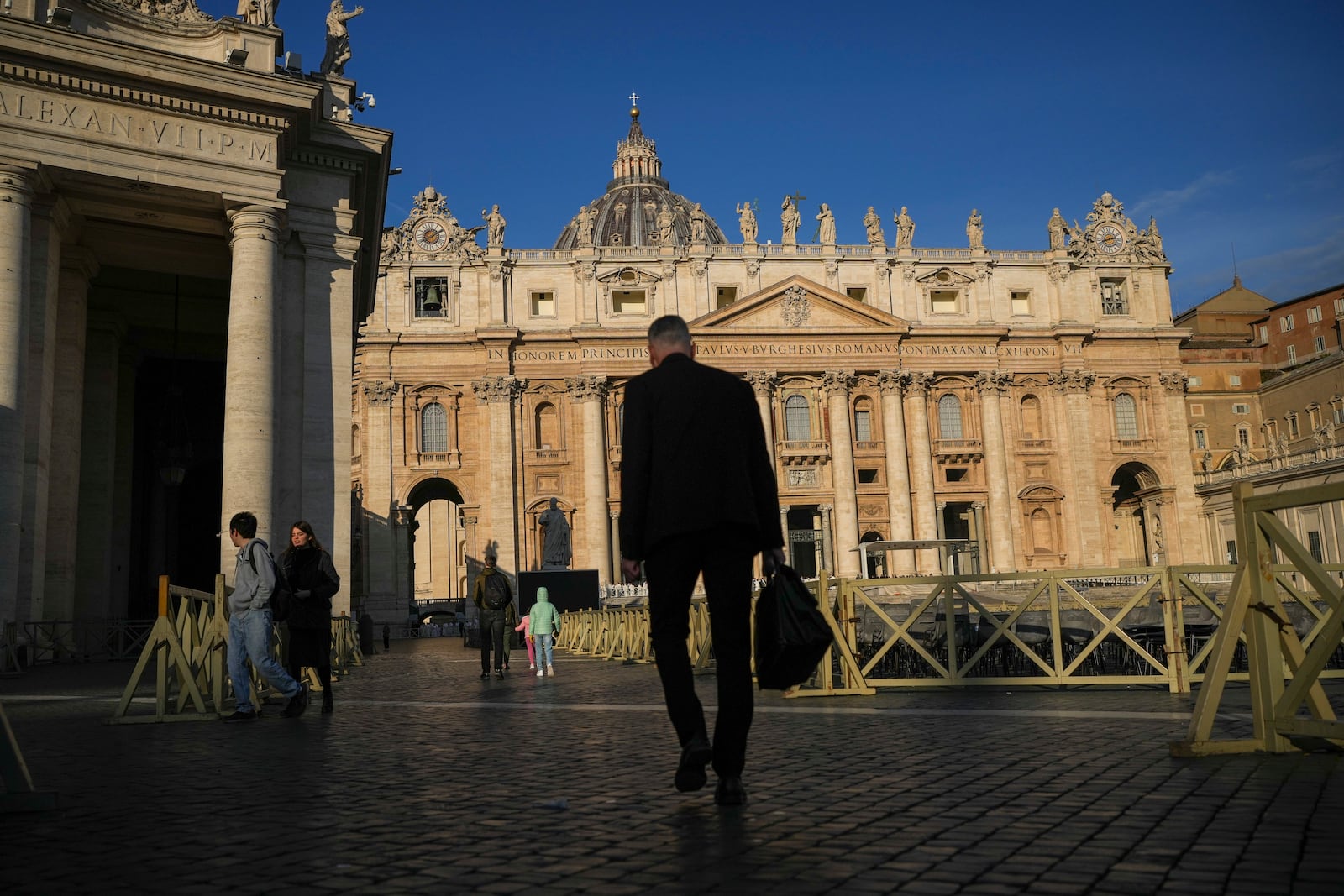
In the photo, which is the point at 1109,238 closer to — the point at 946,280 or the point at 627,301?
the point at 946,280

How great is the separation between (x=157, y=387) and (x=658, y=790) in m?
20.7

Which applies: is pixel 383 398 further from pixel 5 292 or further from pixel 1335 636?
pixel 1335 636

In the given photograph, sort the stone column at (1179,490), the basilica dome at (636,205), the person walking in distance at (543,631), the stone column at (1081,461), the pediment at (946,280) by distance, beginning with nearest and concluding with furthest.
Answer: the person walking in distance at (543,631) < the stone column at (1081,461) < the stone column at (1179,490) < the pediment at (946,280) < the basilica dome at (636,205)

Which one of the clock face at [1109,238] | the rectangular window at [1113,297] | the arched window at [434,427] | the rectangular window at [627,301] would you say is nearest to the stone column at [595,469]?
the rectangular window at [627,301]

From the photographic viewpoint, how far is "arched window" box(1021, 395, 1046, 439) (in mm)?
53922

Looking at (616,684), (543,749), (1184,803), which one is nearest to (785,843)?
(1184,803)

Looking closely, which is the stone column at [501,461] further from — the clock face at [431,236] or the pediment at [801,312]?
the pediment at [801,312]

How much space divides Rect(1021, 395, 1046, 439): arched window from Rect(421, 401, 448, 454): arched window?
1071 inches

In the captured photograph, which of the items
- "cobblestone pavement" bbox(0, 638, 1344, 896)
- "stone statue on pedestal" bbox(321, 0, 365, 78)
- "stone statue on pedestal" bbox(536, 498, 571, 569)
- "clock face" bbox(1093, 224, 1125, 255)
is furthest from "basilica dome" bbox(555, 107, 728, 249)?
"cobblestone pavement" bbox(0, 638, 1344, 896)

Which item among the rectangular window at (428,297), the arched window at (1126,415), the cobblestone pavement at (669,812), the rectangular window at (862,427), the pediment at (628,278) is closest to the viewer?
the cobblestone pavement at (669,812)

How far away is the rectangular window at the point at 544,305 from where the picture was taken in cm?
5191

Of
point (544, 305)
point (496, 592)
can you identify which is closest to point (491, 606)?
point (496, 592)

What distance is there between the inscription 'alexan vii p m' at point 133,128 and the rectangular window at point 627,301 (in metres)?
36.6

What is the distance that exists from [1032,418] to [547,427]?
23214mm
